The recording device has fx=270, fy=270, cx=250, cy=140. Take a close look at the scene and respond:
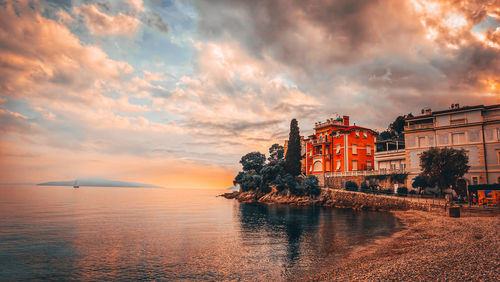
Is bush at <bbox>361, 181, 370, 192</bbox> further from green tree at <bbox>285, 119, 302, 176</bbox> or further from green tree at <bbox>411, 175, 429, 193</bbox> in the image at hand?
green tree at <bbox>285, 119, 302, 176</bbox>

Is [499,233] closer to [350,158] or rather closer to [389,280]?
[389,280]

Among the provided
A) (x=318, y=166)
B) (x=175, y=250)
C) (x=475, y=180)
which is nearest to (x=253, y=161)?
(x=318, y=166)

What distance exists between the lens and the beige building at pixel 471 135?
159ft

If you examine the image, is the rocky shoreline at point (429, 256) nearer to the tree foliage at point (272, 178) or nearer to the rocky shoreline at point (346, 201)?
the rocky shoreline at point (346, 201)

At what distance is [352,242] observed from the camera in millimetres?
27016

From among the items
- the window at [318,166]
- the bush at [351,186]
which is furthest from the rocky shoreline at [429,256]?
the window at [318,166]

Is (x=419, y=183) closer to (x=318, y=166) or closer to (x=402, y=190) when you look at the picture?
(x=402, y=190)

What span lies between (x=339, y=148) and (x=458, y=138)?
29.5m

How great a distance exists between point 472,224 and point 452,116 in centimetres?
3175

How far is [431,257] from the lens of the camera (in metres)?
18.3

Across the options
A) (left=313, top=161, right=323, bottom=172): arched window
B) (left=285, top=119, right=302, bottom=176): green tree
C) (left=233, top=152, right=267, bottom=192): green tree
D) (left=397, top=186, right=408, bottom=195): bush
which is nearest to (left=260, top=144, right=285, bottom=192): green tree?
(left=285, top=119, right=302, bottom=176): green tree

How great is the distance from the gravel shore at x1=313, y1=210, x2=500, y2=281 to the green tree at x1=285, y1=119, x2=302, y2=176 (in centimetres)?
5476

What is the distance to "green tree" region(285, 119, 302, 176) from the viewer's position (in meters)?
85.1

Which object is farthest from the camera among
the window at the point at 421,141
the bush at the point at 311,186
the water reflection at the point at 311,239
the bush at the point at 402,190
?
the bush at the point at 311,186
